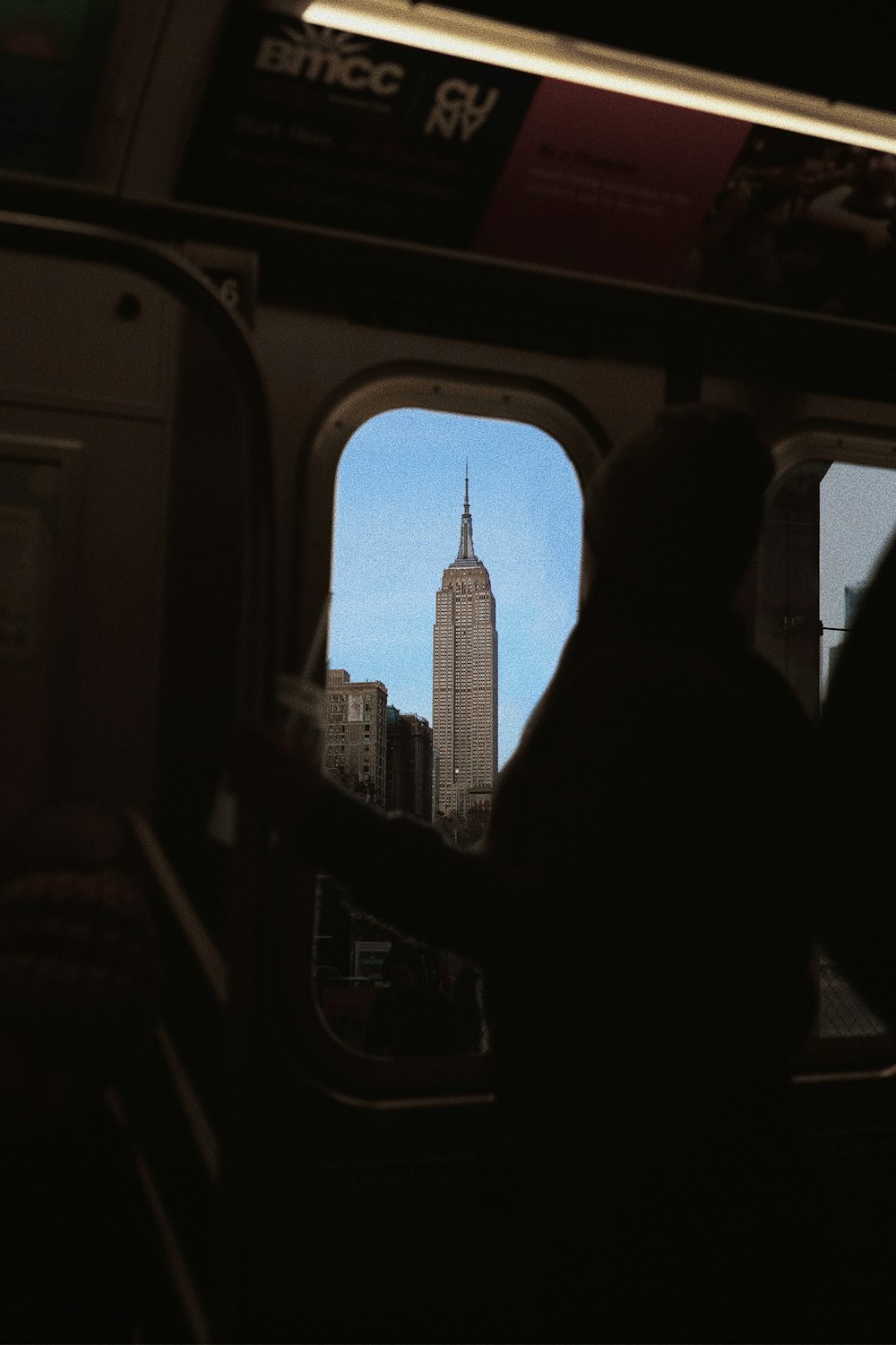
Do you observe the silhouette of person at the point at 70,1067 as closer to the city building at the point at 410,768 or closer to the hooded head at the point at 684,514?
the city building at the point at 410,768

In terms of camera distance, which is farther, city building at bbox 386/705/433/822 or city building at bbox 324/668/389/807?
city building at bbox 386/705/433/822

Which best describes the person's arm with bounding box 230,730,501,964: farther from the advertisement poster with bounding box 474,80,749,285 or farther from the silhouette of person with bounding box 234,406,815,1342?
the advertisement poster with bounding box 474,80,749,285

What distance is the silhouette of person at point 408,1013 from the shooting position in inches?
109

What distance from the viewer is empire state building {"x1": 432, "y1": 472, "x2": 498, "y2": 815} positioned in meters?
3.15

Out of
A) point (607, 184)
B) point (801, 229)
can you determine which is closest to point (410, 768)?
point (607, 184)

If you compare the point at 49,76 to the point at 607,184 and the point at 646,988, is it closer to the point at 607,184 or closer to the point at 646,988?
the point at 607,184

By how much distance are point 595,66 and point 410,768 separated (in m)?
1.67

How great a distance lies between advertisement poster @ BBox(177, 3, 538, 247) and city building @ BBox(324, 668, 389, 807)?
42.3 inches

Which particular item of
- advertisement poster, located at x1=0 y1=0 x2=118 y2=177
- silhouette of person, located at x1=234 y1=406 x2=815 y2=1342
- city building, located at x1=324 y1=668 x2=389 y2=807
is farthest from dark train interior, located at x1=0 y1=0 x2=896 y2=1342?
silhouette of person, located at x1=234 y1=406 x2=815 y2=1342

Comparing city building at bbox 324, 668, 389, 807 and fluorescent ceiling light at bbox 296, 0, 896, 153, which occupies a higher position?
fluorescent ceiling light at bbox 296, 0, 896, 153

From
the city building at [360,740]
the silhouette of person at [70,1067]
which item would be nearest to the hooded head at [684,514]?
the silhouette of person at [70,1067]

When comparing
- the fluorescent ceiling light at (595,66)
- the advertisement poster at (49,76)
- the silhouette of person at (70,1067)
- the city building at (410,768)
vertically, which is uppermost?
the fluorescent ceiling light at (595,66)

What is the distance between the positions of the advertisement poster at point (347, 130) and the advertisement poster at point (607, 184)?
7 centimetres

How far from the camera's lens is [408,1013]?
9.32ft
